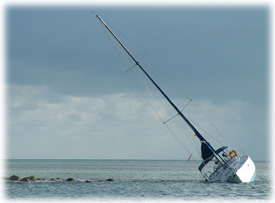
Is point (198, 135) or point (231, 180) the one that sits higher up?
point (198, 135)

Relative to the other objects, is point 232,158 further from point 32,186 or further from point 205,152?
point 32,186

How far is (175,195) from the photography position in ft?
134

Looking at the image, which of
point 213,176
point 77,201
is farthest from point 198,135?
point 77,201

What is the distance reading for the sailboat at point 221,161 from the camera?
46.9 metres

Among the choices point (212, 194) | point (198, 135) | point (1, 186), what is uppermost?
point (198, 135)

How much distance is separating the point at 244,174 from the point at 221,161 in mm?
3895

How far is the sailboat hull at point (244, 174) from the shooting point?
151 ft

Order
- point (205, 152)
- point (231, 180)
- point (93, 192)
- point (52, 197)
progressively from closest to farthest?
1. point (52, 197)
2. point (93, 192)
3. point (231, 180)
4. point (205, 152)

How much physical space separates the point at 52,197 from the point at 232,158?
2357 cm

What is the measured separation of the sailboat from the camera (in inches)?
1847

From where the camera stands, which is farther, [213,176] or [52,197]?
[213,176]

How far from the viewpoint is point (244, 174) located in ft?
155

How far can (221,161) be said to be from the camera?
166ft

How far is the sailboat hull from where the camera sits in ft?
151
